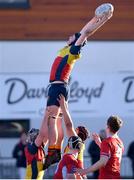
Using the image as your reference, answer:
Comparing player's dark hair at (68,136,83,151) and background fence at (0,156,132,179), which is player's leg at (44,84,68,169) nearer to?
player's dark hair at (68,136,83,151)

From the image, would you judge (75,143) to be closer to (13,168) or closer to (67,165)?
(67,165)

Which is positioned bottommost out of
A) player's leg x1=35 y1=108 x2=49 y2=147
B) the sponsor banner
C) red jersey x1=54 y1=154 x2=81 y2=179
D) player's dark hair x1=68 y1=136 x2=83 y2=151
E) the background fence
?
red jersey x1=54 y1=154 x2=81 y2=179

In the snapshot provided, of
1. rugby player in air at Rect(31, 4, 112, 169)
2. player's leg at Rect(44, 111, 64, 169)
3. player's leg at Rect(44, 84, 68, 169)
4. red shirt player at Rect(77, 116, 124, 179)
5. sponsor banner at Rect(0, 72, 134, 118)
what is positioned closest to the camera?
red shirt player at Rect(77, 116, 124, 179)

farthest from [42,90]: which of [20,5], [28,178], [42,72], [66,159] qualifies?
[66,159]

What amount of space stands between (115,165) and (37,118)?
12084 millimetres

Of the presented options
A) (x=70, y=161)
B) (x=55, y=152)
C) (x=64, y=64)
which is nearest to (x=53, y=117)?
(x=55, y=152)

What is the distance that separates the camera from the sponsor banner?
25875mm

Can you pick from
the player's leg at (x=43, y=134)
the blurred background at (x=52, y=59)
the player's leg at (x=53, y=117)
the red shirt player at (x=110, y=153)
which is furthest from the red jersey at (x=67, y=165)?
the blurred background at (x=52, y=59)

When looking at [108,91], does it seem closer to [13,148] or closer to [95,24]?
[13,148]

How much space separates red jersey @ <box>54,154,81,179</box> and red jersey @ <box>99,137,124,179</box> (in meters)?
0.64

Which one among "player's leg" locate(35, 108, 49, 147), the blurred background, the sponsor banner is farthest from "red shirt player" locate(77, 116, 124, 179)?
the sponsor banner

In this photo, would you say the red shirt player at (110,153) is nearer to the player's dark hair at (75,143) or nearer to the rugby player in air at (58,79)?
the player's dark hair at (75,143)

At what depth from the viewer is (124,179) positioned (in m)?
24.3

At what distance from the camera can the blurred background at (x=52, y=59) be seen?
25891 mm
